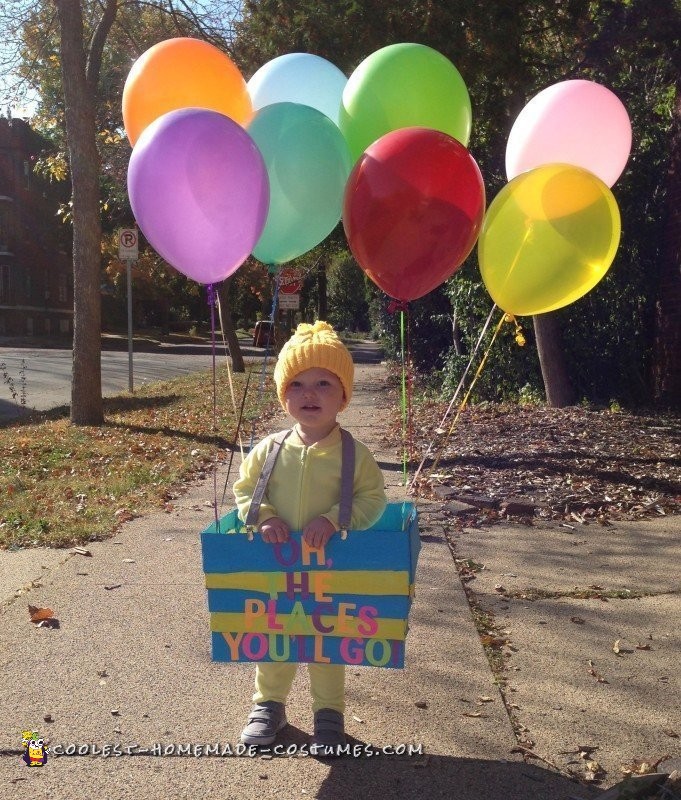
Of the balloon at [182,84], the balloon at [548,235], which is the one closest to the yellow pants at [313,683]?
the balloon at [548,235]

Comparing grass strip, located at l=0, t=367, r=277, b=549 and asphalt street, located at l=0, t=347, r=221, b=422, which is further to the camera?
asphalt street, located at l=0, t=347, r=221, b=422

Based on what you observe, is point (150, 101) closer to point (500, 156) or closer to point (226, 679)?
point (226, 679)

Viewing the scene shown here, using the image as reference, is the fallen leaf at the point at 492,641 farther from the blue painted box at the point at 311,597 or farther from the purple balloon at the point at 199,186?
the purple balloon at the point at 199,186

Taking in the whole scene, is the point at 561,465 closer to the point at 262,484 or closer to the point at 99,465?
the point at 99,465

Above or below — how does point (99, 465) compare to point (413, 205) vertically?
below

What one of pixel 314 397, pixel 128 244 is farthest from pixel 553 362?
pixel 314 397

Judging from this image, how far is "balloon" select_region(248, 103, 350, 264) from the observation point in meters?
3.47

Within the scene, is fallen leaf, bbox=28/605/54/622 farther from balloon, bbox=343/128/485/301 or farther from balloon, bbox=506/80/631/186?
balloon, bbox=506/80/631/186

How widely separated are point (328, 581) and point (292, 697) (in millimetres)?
777

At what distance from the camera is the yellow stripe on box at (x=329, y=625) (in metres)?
2.77

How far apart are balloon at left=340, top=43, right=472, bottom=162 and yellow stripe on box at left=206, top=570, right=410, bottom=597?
2035 mm

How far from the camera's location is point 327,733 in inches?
112

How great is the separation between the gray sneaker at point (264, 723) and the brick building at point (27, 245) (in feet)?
134

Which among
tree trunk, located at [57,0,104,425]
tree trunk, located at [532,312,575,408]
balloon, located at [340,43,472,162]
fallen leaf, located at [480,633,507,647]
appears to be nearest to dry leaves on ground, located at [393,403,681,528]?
tree trunk, located at [532,312,575,408]
